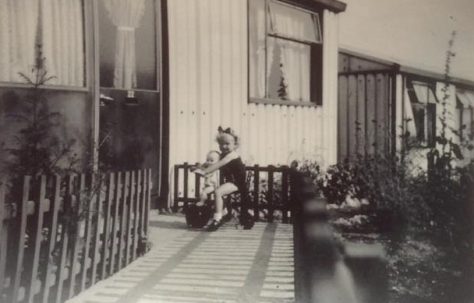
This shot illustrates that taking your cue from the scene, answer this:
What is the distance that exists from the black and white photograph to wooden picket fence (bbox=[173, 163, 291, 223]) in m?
0.02

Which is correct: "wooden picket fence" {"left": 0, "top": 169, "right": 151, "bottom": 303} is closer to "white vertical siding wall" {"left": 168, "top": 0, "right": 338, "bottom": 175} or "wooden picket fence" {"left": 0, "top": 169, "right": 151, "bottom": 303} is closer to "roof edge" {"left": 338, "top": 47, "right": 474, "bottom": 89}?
"white vertical siding wall" {"left": 168, "top": 0, "right": 338, "bottom": 175}

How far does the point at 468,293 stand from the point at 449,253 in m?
0.46

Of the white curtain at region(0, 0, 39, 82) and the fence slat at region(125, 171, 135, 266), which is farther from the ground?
the white curtain at region(0, 0, 39, 82)

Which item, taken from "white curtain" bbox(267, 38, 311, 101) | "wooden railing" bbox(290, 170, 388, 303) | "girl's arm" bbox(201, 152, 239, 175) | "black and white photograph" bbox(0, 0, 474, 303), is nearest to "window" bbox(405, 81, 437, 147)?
"white curtain" bbox(267, 38, 311, 101)

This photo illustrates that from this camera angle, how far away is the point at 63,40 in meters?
4.42

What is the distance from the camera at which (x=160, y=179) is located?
5582 mm

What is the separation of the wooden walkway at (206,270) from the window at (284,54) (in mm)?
2504

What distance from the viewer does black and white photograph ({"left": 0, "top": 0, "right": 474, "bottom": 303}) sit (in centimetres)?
283

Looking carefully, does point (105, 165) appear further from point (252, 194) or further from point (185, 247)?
point (252, 194)

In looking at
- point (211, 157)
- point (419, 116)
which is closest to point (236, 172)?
point (211, 157)

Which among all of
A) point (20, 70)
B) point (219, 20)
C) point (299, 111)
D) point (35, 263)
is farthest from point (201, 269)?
point (299, 111)

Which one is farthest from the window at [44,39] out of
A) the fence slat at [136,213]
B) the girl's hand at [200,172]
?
the girl's hand at [200,172]

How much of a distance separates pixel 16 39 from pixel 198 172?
1.89m

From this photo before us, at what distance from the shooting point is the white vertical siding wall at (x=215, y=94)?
561 centimetres
